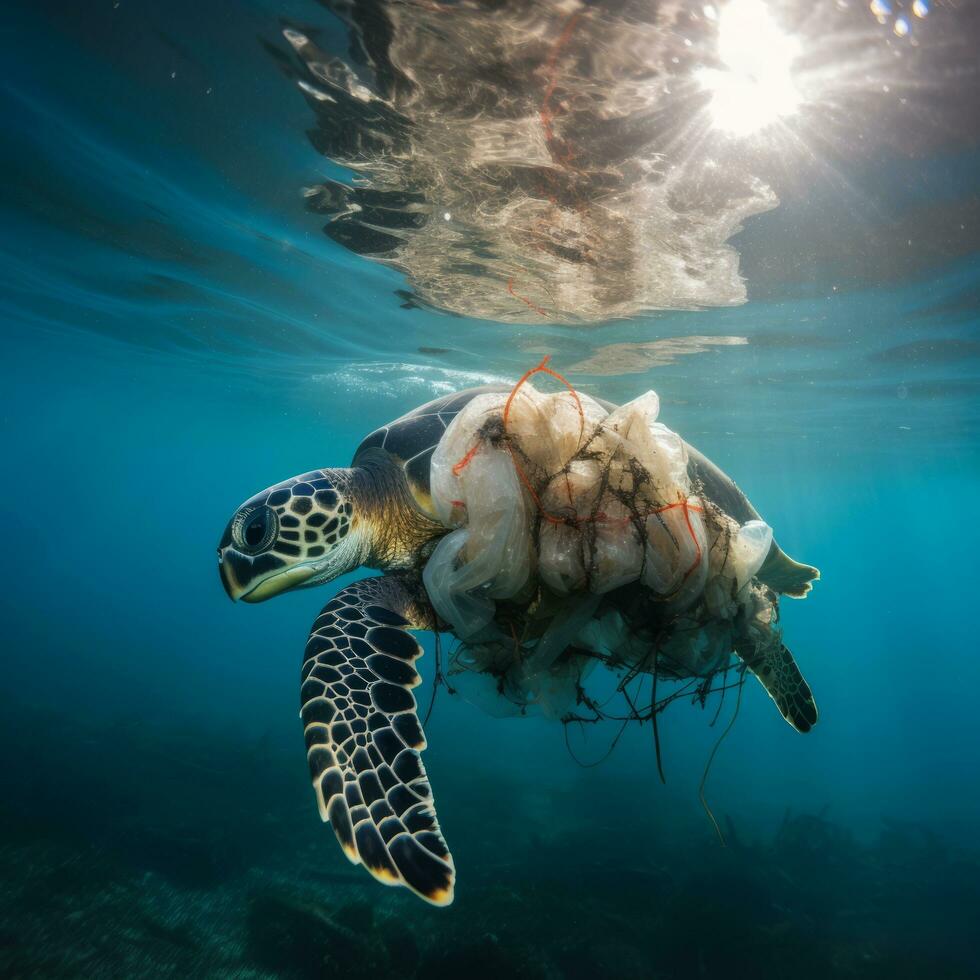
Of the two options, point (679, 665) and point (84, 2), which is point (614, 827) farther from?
point (84, 2)

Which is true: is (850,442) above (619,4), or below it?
above

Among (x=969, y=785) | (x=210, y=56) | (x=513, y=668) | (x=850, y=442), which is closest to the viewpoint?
(x=513, y=668)

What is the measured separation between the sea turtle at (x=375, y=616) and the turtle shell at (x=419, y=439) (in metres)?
0.01

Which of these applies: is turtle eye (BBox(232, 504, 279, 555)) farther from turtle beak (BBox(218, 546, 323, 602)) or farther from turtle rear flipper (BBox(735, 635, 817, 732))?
turtle rear flipper (BBox(735, 635, 817, 732))

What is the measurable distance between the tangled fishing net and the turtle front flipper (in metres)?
0.42

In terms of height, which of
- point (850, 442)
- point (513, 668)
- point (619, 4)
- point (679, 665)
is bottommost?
point (513, 668)

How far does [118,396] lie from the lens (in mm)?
28250

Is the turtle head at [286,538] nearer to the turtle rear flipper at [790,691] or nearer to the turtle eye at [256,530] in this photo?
the turtle eye at [256,530]

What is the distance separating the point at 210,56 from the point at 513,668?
579 centimetres

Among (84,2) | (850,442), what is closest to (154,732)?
(84,2)

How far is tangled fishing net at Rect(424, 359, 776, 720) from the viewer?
1930mm

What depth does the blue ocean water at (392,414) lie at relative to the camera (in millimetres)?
5586

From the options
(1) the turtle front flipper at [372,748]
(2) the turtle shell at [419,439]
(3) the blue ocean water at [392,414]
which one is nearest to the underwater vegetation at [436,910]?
(3) the blue ocean water at [392,414]

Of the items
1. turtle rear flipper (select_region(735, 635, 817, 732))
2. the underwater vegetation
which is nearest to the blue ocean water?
the underwater vegetation
